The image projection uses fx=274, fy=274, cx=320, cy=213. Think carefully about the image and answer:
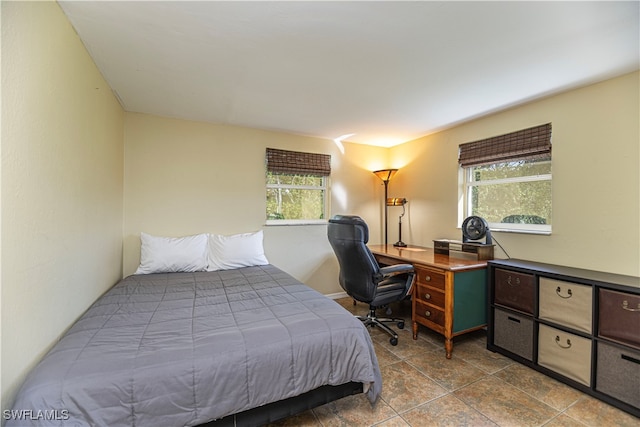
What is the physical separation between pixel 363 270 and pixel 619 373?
176 cm

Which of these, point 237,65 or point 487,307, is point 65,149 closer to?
point 237,65

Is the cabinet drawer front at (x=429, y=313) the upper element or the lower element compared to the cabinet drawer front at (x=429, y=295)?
lower

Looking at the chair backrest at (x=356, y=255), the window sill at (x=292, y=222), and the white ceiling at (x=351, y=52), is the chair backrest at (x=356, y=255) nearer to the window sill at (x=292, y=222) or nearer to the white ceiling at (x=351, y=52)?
the window sill at (x=292, y=222)

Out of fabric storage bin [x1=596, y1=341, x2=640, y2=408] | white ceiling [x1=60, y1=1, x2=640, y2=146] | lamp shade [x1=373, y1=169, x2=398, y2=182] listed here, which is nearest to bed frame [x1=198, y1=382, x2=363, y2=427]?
fabric storage bin [x1=596, y1=341, x2=640, y2=408]

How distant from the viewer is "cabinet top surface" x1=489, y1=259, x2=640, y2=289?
1813 mm

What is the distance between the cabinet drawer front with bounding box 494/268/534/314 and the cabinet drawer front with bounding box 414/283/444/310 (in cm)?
50

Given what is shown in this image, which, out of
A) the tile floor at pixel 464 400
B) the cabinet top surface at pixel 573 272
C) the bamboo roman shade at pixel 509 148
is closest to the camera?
the tile floor at pixel 464 400

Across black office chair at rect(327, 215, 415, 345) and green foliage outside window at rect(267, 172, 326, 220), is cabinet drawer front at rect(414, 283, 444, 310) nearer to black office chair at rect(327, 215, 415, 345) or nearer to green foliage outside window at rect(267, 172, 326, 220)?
black office chair at rect(327, 215, 415, 345)

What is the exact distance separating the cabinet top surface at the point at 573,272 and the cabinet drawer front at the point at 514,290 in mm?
78

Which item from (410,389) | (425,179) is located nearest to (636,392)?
(410,389)

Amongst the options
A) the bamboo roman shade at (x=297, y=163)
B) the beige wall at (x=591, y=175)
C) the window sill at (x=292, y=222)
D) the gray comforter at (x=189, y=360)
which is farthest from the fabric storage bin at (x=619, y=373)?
the bamboo roman shade at (x=297, y=163)

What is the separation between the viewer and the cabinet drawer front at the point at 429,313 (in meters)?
2.44

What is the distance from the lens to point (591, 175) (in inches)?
85.7

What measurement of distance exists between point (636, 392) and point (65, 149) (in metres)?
3.58
